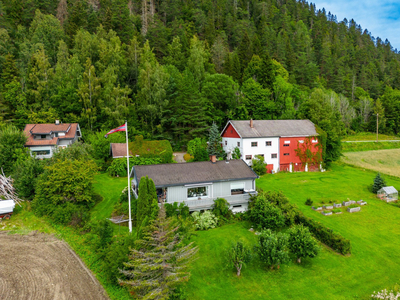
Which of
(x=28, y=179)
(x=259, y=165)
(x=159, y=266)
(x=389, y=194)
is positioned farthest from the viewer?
(x=259, y=165)

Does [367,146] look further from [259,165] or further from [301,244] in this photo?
[301,244]

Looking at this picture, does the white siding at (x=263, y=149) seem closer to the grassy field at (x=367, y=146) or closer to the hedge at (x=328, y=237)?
the hedge at (x=328, y=237)

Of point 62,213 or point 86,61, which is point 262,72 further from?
point 62,213

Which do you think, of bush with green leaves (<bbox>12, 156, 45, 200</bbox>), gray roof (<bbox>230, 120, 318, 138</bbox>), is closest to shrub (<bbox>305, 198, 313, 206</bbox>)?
gray roof (<bbox>230, 120, 318, 138</bbox>)

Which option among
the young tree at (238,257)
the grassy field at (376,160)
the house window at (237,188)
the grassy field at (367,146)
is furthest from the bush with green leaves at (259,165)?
the grassy field at (367,146)

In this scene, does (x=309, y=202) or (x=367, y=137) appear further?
(x=367, y=137)

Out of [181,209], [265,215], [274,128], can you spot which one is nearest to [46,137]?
[181,209]

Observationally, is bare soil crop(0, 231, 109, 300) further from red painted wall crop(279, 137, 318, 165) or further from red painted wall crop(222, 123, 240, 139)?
red painted wall crop(279, 137, 318, 165)
